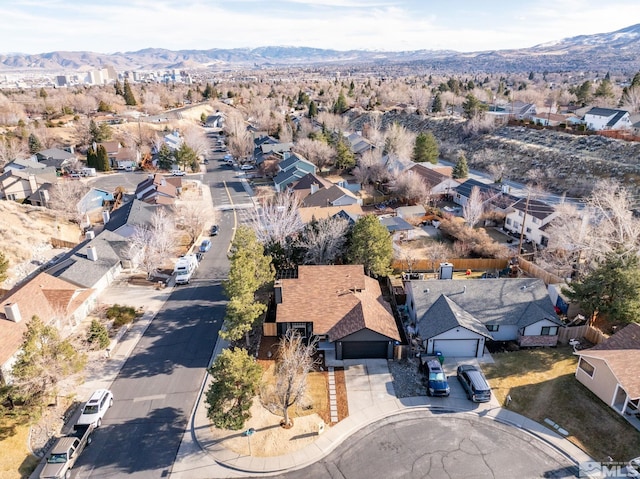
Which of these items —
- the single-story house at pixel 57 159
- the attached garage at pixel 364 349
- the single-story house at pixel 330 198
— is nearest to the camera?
the attached garage at pixel 364 349

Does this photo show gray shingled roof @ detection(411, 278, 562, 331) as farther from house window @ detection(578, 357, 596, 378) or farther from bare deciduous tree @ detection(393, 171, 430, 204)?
bare deciduous tree @ detection(393, 171, 430, 204)

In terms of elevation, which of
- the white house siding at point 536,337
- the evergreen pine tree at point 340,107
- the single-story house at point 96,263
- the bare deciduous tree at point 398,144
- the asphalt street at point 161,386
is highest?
the evergreen pine tree at point 340,107

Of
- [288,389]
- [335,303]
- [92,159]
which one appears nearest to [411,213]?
[335,303]

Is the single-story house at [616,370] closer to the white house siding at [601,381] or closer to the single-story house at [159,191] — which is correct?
the white house siding at [601,381]

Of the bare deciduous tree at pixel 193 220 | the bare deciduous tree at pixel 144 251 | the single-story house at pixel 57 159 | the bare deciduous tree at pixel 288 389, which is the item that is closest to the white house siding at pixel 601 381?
the bare deciduous tree at pixel 288 389

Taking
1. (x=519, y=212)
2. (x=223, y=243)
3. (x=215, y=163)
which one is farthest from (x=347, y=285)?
(x=215, y=163)

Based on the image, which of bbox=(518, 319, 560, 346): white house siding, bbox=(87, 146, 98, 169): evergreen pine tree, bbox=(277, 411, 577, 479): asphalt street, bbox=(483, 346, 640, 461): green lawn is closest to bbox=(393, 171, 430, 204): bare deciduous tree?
bbox=(518, 319, 560, 346): white house siding
